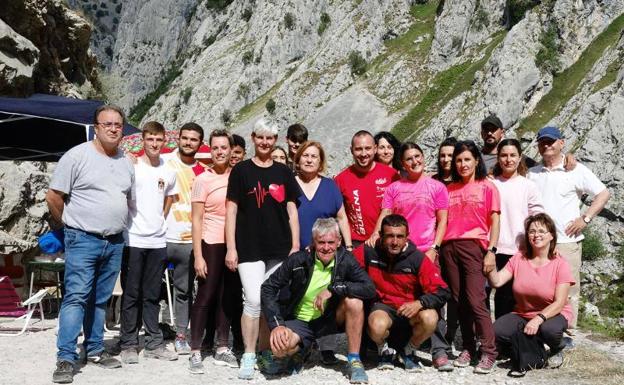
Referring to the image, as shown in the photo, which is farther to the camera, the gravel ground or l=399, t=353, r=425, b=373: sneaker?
l=399, t=353, r=425, b=373: sneaker

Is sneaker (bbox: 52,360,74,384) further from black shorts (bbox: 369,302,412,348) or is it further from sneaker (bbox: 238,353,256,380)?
black shorts (bbox: 369,302,412,348)

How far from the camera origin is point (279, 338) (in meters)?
5.10

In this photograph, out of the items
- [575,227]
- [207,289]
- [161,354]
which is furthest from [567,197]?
[161,354]

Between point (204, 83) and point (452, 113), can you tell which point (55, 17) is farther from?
point (204, 83)

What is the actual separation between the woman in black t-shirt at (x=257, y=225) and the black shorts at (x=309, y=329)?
344mm

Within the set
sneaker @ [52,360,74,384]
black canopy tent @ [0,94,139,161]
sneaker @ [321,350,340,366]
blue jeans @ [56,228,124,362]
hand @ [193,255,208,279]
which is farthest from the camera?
black canopy tent @ [0,94,139,161]

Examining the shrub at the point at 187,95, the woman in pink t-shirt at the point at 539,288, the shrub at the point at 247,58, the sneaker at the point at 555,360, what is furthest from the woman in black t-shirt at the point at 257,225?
the shrub at the point at 187,95

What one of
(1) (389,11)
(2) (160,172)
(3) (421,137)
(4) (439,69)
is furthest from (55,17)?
(1) (389,11)

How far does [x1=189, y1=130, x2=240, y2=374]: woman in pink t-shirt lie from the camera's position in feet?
18.5

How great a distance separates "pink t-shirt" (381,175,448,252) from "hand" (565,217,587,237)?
163 centimetres

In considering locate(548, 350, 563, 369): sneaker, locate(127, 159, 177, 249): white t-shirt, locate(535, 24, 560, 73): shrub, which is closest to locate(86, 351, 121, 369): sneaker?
locate(127, 159, 177, 249): white t-shirt

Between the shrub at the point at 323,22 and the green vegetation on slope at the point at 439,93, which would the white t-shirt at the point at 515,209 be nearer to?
the green vegetation on slope at the point at 439,93

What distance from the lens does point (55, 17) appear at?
56.0ft

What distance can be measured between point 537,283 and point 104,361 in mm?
4273
